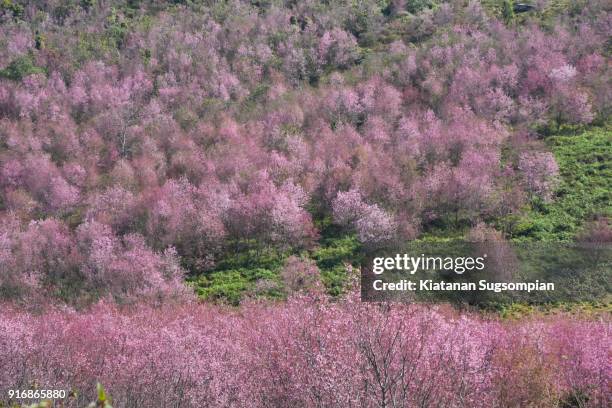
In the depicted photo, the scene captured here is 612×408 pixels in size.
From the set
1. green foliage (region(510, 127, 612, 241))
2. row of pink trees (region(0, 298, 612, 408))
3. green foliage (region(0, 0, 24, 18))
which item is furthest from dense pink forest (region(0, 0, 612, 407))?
green foliage (region(0, 0, 24, 18))

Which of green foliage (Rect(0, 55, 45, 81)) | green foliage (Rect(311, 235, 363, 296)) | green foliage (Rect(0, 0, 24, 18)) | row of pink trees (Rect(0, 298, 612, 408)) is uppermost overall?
green foliage (Rect(0, 0, 24, 18))

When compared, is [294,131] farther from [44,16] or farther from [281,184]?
[44,16]

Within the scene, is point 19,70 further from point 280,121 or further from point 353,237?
point 353,237

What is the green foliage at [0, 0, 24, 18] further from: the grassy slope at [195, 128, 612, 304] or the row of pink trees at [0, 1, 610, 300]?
the grassy slope at [195, 128, 612, 304]

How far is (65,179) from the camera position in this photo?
47.9 meters

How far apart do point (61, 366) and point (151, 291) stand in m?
12.9

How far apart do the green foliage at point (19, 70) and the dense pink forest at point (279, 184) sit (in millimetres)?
306

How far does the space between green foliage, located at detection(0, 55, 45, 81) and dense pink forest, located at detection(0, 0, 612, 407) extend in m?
0.31

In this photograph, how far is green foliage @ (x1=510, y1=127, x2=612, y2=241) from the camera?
3541 centimetres

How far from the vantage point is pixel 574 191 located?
128 ft

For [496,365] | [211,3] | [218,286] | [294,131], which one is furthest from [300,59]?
[496,365]

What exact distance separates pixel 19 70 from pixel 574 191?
5699 cm

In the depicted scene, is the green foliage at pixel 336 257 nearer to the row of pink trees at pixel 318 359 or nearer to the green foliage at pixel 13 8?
the row of pink trees at pixel 318 359

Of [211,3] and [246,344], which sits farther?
[211,3]
